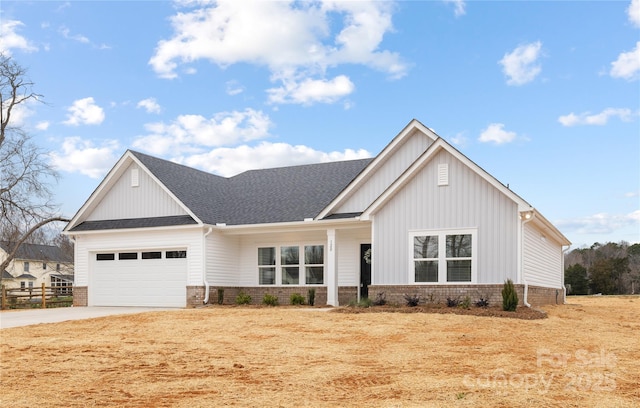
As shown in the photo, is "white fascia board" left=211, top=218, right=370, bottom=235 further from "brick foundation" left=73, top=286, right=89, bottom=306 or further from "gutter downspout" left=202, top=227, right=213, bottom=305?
"brick foundation" left=73, top=286, right=89, bottom=306

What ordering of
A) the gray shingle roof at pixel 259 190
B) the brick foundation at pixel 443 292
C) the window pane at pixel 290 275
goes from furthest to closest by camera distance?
the gray shingle roof at pixel 259 190, the window pane at pixel 290 275, the brick foundation at pixel 443 292

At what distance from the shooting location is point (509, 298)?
1734 centimetres

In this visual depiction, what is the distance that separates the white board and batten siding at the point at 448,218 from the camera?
18406 mm

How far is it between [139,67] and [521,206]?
1367 centimetres

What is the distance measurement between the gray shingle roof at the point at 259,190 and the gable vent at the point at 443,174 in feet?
18.1

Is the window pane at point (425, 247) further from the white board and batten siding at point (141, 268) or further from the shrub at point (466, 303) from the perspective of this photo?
the white board and batten siding at point (141, 268)

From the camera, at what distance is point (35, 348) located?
1297 cm

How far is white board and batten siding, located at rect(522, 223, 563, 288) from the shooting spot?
20.2 meters

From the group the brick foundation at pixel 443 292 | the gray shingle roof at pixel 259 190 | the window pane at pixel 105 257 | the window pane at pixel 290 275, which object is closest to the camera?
the brick foundation at pixel 443 292

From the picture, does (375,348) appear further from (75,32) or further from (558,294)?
(558,294)

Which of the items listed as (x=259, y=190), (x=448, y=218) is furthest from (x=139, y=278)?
(x=448, y=218)

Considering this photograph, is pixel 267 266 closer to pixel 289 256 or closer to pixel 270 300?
pixel 289 256

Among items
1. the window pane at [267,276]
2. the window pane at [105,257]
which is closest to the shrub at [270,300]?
the window pane at [267,276]

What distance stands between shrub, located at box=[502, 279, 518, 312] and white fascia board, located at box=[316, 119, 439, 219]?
6214 millimetres
